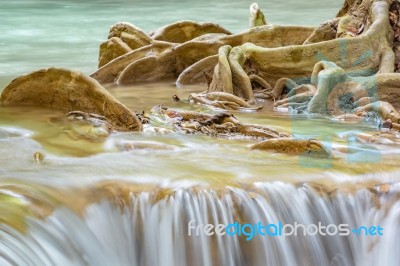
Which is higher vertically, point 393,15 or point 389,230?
point 393,15

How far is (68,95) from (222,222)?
2977 mm

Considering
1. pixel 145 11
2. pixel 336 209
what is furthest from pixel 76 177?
pixel 145 11

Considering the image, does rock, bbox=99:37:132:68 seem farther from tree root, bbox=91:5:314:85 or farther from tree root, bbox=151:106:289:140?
tree root, bbox=151:106:289:140

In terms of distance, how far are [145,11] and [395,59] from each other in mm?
18067

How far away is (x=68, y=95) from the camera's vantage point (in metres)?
7.37

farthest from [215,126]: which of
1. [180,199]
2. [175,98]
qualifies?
[180,199]

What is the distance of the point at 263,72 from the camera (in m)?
9.10

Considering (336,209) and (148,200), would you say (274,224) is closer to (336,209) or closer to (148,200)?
(336,209)

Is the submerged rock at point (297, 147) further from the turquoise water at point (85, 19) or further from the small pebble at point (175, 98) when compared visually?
the turquoise water at point (85, 19)

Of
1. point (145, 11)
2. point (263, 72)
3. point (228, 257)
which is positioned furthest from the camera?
point (145, 11)

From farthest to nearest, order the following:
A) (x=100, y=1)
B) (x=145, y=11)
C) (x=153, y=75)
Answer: (x=100, y=1)
(x=145, y=11)
(x=153, y=75)

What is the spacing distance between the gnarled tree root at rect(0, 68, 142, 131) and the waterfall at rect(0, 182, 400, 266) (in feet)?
6.70

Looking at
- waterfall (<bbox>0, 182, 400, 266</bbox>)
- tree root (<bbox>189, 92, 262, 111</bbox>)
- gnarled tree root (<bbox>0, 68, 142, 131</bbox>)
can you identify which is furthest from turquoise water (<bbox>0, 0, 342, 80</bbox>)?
waterfall (<bbox>0, 182, 400, 266</bbox>)

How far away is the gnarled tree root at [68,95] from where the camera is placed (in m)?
6.89
